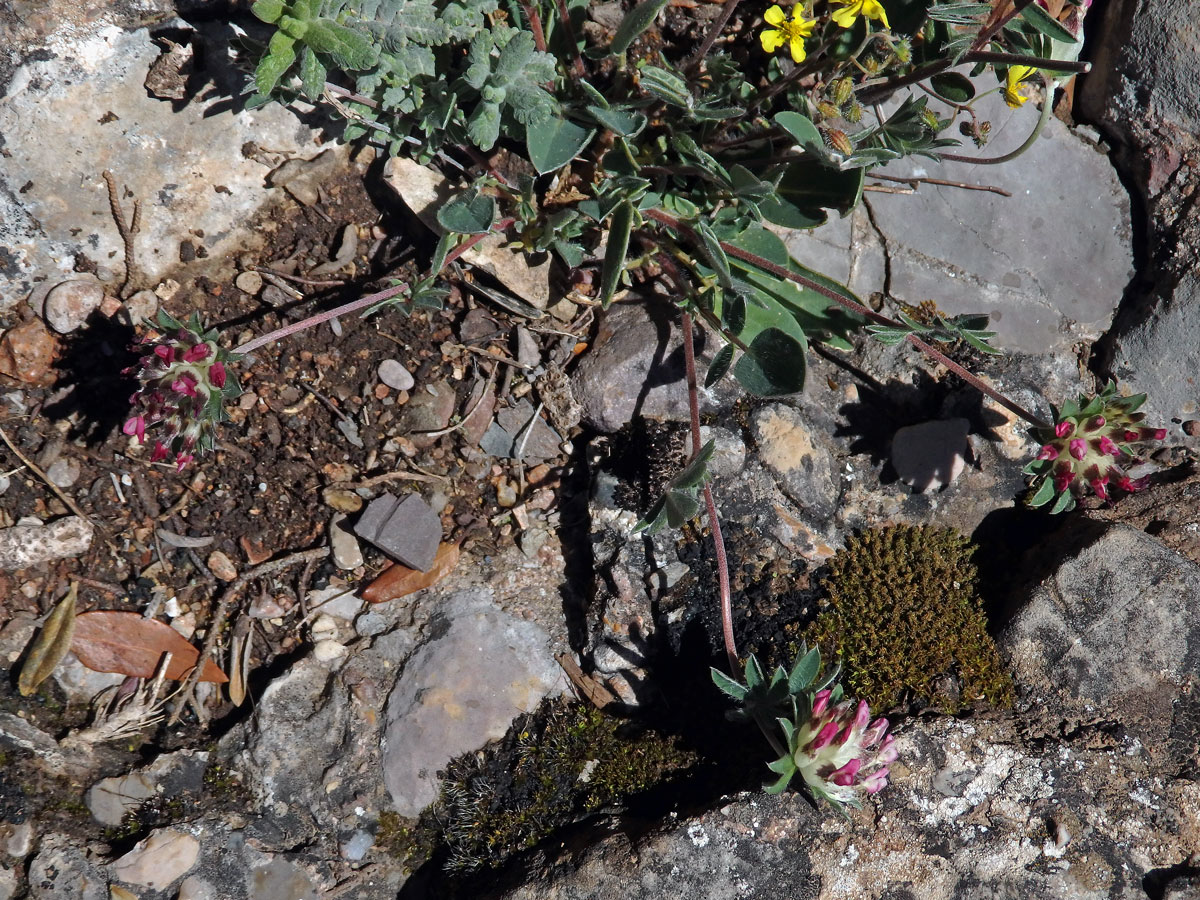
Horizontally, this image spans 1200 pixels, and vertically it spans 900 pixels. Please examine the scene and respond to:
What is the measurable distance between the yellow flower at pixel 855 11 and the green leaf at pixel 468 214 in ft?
4.51

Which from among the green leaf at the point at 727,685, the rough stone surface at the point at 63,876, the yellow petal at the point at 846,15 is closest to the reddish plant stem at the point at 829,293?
the yellow petal at the point at 846,15

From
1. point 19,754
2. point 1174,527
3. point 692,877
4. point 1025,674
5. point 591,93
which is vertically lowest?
point 19,754

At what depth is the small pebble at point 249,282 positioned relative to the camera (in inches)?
145

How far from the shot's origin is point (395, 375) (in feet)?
12.3

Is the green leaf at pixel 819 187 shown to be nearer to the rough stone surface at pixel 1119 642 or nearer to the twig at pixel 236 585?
the rough stone surface at pixel 1119 642

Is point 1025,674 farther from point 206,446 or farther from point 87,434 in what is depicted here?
point 87,434

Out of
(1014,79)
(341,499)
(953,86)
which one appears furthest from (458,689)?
(1014,79)

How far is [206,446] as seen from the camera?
297cm

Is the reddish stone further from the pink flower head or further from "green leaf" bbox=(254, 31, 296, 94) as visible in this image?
"green leaf" bbox=(254, 31, 296, 94)

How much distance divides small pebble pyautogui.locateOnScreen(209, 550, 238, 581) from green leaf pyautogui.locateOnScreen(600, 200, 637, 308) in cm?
204

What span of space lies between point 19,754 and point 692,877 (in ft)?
8.91

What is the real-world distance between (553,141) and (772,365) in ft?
3.86

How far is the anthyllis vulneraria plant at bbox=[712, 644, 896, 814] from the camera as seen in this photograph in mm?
2738

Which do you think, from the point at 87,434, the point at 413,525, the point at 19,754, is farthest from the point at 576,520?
the point at 19,754
